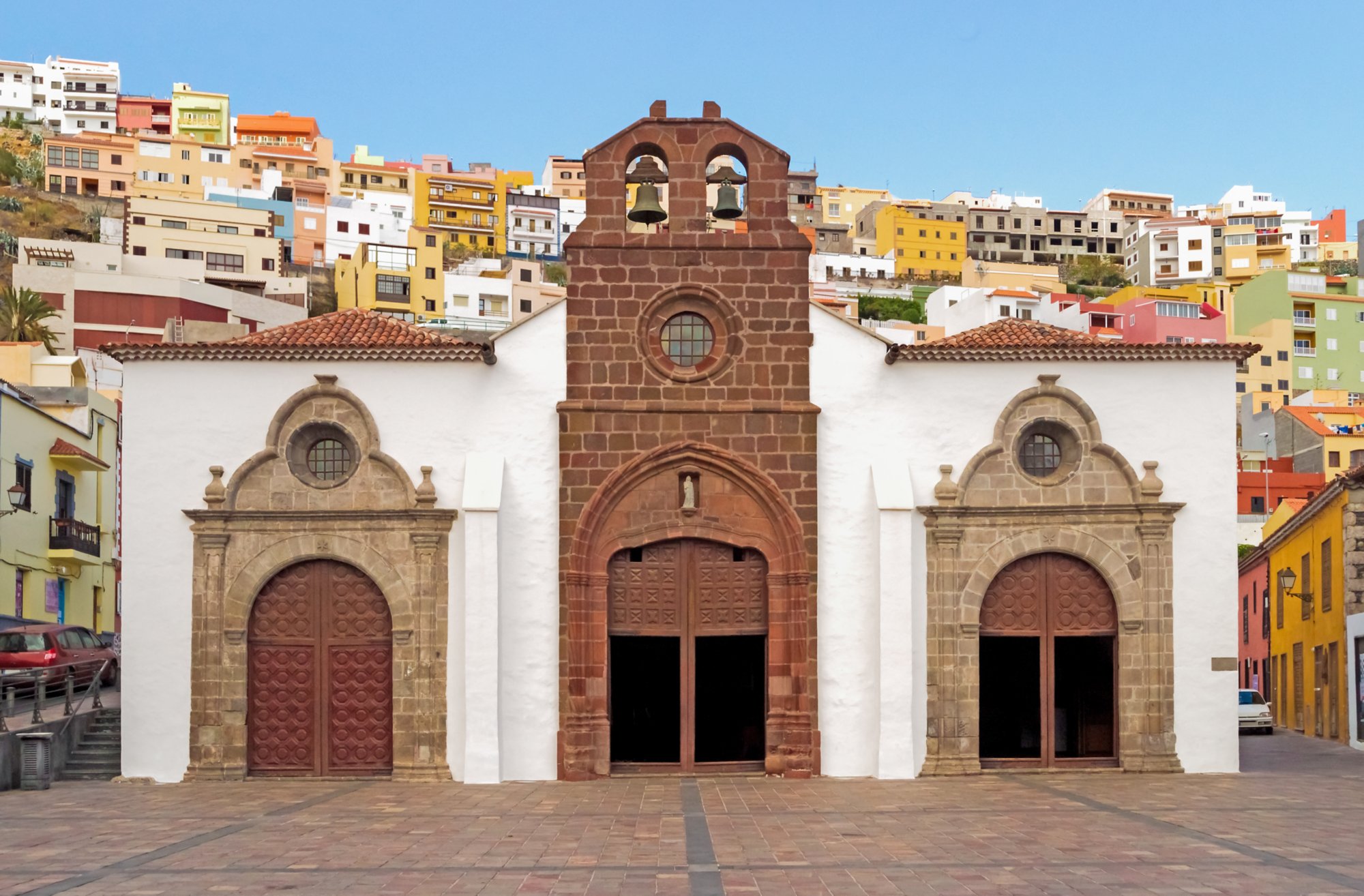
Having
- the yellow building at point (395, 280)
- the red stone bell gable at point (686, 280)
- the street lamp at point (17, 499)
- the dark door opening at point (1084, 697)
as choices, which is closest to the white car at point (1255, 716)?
the dark door opening at point (1084, 697)

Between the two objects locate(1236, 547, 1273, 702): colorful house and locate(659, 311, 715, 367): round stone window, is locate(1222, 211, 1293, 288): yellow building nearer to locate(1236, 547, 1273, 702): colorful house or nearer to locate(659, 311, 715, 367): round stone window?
locate(1236, 547, 1273, 702): colorful house

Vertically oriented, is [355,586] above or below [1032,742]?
above

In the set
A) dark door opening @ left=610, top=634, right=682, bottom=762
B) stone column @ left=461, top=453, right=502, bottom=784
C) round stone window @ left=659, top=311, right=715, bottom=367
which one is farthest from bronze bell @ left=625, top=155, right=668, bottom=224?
dark door opening @ left=610, top=634, right=682, bottom=762

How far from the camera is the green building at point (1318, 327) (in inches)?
3570

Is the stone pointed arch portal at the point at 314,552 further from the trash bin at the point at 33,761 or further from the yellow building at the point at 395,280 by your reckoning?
the yellow building at the point at 395,280

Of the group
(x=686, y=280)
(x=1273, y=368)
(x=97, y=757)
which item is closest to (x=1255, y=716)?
(x=686, y=280)

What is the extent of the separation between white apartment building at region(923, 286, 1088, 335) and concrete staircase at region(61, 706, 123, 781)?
6130cm

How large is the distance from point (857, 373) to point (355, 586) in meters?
7.68

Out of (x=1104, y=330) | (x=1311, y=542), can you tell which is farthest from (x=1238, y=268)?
(x=1311, y=542)

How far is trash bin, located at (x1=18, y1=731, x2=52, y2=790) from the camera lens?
2148cm

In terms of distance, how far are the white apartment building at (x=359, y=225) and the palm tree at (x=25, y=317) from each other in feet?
115

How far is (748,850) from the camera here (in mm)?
14930

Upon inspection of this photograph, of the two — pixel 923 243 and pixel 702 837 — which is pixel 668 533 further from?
pixel 923 243

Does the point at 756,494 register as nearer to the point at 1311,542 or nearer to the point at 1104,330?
the point at 1311,542
